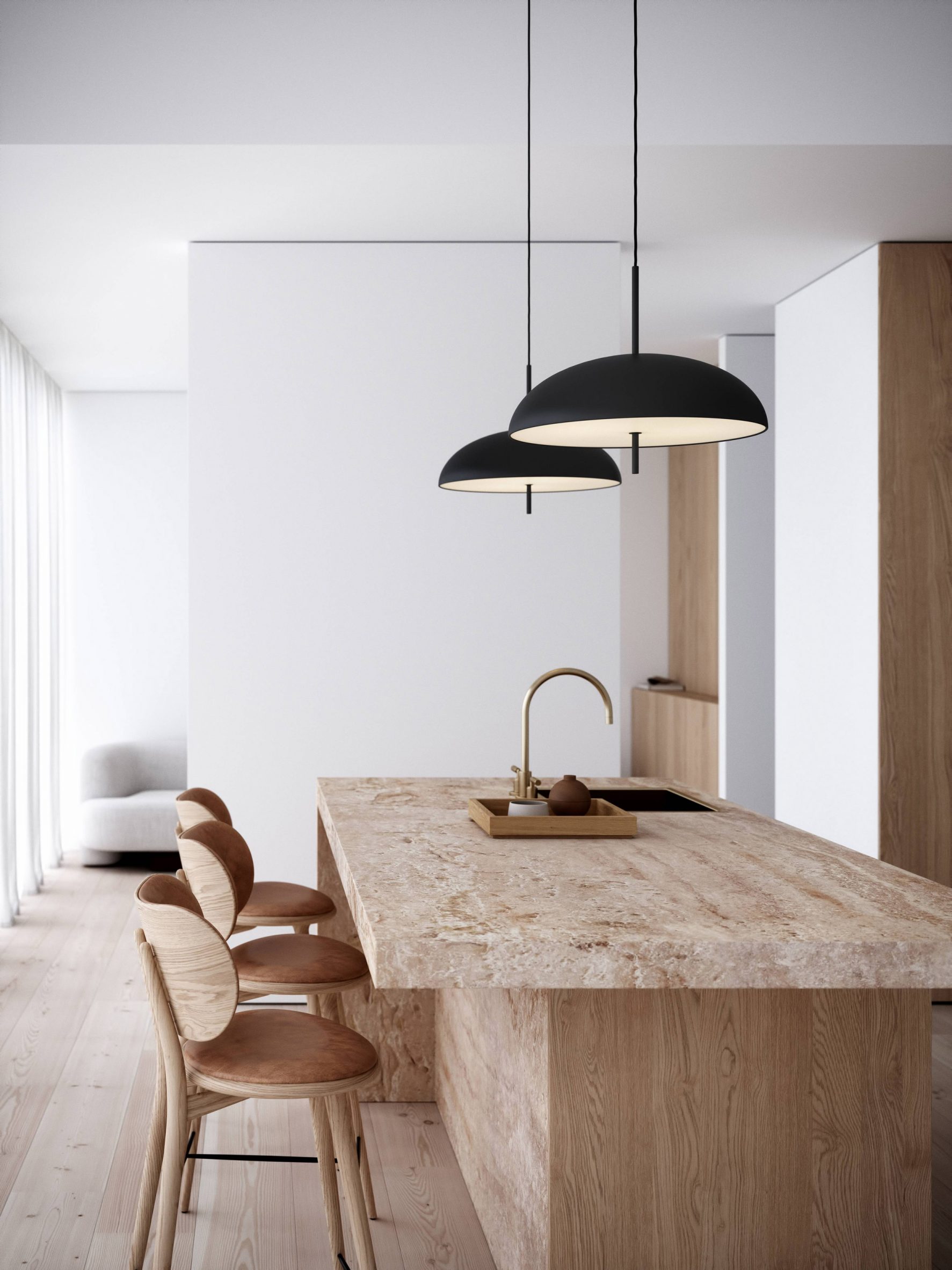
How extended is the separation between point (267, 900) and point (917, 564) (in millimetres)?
2725

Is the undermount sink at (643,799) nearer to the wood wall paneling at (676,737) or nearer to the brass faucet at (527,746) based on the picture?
the brass faucet at (527,746)

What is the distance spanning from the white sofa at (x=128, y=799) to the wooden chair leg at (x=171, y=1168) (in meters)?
4.36

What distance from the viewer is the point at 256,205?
4.02 meters

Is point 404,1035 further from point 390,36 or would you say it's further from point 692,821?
point 390,36

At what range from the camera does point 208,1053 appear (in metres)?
2.02

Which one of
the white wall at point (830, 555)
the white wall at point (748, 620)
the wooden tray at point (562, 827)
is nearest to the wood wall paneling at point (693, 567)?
the white wall at point (748, 620)

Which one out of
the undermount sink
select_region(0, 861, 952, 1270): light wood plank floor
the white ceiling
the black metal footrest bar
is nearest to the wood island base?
the black metal footrest bar

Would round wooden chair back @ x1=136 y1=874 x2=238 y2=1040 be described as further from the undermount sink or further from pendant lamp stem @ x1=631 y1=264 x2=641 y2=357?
the undermount sink

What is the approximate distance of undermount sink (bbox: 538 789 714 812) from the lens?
3.23 m

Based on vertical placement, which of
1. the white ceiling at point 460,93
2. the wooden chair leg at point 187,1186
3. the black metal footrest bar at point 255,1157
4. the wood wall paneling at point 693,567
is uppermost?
the white ceiling at point 460,93

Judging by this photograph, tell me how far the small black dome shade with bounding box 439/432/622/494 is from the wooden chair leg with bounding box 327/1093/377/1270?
59.1 inches

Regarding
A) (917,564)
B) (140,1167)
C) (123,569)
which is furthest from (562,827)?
(123,569)

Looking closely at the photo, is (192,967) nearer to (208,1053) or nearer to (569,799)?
(208,1053)

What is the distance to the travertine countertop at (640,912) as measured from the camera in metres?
1.60
